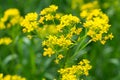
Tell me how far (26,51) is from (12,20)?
0.72 meters

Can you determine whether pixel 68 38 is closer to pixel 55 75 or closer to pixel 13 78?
pixel 13 78

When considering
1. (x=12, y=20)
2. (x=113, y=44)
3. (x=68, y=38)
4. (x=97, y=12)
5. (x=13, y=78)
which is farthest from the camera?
(x=113, y=44)

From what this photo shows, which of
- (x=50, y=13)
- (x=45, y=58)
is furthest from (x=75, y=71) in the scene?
(x=45, y=58)

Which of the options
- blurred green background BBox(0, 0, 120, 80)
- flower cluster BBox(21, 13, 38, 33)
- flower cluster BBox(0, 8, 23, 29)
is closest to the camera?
flower cluster BBox(21, 13, 38, 33)

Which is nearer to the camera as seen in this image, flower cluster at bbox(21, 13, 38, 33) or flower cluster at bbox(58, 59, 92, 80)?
flower cluster at bbox(58, 59, 92, 80)

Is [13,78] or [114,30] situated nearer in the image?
[13,78]

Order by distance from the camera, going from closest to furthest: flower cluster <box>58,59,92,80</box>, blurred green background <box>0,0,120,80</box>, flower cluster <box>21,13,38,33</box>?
flower cluster <box>58,59,92,80</box> < flower cluster <box>21,13,38,33</box> < blurred green background <box>0,0,120,80</box>

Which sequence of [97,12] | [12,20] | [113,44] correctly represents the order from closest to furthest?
[97,12]
[12,20]
[113,44]

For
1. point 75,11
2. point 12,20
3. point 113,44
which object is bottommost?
point 12,20

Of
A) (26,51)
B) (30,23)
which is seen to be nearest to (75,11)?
(26,51)

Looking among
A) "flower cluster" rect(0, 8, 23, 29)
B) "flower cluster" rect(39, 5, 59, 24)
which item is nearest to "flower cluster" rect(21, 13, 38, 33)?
"flower cluster" rect(39, 5, 59, 24)

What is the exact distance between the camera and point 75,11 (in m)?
5.08

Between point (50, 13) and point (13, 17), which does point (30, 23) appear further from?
point (13, 17)

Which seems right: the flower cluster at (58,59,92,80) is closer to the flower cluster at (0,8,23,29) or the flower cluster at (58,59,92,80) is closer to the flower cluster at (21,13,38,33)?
the flower cluster at (21,13,38,33)
